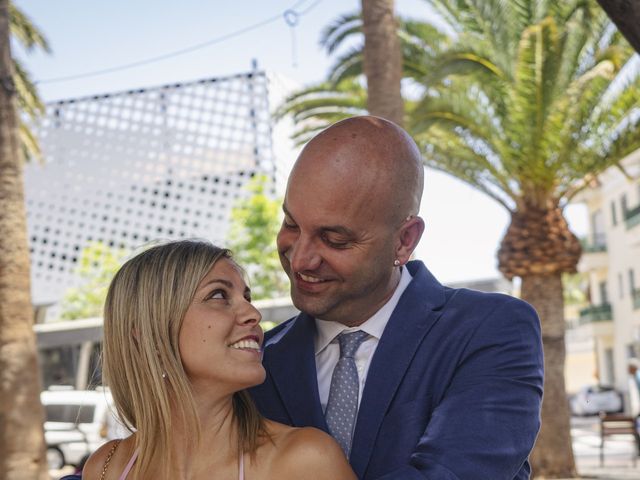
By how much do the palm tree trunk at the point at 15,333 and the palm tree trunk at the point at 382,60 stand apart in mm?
3236

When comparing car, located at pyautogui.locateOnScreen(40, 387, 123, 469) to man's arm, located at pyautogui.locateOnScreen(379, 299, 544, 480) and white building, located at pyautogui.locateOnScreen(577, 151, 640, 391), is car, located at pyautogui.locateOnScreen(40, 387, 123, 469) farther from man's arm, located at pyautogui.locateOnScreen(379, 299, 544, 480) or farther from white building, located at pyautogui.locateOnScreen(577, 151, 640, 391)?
white building, located at pyautogui.locateOnScreen(577, 151, 640, 391)

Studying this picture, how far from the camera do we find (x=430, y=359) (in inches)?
99.0

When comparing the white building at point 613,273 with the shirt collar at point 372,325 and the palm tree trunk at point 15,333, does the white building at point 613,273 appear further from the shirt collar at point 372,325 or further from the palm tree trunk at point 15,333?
the shirt collar at point 372,325

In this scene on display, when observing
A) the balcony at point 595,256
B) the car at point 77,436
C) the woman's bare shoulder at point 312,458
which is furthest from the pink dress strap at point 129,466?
the balcony at point 595,256

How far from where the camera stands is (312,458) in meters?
2.36

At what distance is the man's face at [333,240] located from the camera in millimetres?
2477

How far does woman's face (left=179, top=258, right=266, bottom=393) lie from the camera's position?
98.6 inches

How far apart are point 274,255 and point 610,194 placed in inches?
740

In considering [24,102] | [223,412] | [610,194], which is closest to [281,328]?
[223,412]

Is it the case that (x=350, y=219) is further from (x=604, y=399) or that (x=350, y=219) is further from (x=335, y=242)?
(x=604, y=399)

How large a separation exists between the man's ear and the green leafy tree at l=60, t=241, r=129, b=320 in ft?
117

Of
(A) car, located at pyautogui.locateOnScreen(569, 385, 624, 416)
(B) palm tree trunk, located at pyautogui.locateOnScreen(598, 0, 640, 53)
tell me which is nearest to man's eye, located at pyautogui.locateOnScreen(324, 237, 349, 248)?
(B) palm tree trunk, located at pyautogui.locateOnScreen(598, 0, 640, 53)

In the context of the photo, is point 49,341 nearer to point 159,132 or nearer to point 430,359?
point 430,359

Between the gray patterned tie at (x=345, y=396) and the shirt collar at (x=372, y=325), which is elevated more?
the shirt collar at (x=372, y=325)
